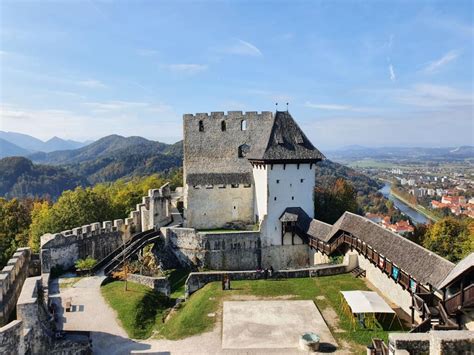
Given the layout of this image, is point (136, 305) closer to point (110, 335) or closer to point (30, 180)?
point (110, 335)

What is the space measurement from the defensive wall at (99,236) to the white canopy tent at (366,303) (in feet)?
56.5

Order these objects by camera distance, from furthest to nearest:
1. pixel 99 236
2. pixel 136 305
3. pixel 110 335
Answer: pixel 99 236 < pixel 136 305 < pixel 110 335

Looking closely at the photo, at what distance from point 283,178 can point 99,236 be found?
1366cm

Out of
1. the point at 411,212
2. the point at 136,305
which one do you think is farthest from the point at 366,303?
the point at 411,212

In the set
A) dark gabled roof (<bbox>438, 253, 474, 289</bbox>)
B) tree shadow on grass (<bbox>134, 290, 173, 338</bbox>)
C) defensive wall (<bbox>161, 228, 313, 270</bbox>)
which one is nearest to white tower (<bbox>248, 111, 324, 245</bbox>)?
defensive wall (<bbox>161, 228, 313, 270</bbox>)

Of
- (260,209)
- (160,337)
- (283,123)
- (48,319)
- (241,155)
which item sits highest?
(283,123)

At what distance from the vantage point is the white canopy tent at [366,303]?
625 inches

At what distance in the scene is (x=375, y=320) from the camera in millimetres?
16297

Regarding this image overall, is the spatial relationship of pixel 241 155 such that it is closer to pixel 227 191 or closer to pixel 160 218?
pixel 227 191

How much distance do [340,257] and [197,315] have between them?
420 inches

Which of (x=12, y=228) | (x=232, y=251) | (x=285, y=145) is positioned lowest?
(x=232, y=251)

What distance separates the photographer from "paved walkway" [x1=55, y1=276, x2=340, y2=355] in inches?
592

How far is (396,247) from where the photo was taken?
Answer: 1914cm

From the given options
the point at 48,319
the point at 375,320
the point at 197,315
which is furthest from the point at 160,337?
the point at 375,320
